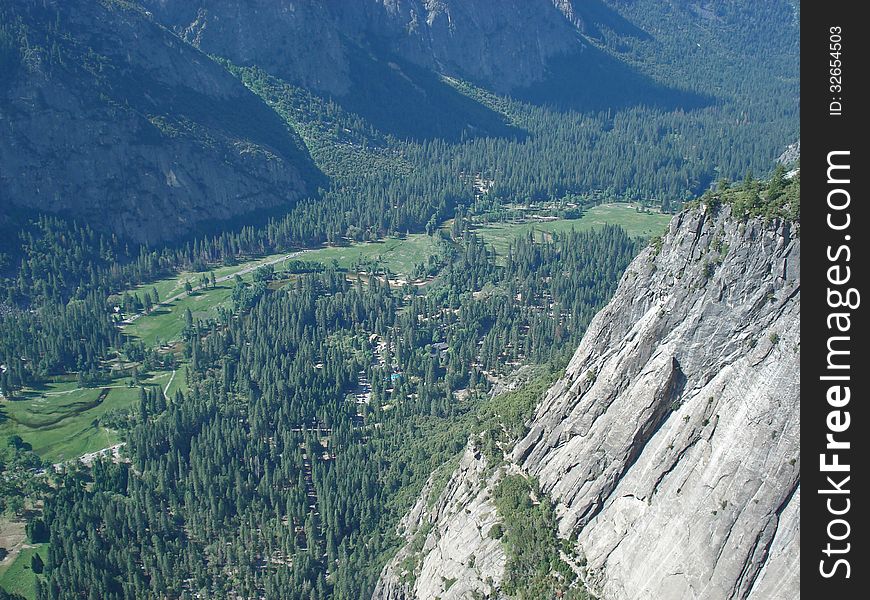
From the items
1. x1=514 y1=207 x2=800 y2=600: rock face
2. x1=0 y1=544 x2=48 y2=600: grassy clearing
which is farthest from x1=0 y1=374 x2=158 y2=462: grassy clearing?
x1=514 y1=207 x2=800 y2=600: rock face

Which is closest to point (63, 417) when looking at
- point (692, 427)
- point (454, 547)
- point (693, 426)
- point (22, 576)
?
point (22, 576)

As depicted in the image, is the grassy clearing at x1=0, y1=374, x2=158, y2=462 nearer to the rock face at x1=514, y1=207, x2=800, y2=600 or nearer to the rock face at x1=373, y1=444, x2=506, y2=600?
the rock face at x1=373, y1=444, x2=506, y2=600

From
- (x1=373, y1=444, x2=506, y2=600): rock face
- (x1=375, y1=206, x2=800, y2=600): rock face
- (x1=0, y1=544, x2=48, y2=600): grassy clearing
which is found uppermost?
(x1=375, y1=206, x2=800, y2=600): rock face

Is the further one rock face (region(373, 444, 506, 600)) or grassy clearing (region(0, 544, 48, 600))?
grassy clearing (region(0, 544, 48, 600))
